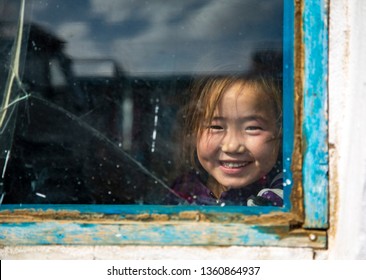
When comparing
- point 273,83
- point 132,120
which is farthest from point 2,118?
point 273,83

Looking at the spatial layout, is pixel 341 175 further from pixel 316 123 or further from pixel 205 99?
pixel 205 99

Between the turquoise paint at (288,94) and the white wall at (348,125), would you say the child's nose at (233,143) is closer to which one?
the turquoise paint at (288,94)

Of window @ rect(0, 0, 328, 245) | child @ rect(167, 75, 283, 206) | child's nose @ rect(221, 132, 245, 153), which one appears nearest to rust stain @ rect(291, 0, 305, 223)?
window @ rect(0, 0, 328, 245)

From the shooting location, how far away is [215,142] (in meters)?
1.60

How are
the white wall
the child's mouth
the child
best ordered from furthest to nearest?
the child's mouth, the child, the white wall

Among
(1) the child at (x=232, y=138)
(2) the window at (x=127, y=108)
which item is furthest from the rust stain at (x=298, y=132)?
(1) the child at (x=232, y=138)

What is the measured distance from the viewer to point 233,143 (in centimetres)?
159

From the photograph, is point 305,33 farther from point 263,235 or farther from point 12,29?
point 12,29

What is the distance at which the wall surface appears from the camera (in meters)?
1.27

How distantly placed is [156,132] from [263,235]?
386 mm

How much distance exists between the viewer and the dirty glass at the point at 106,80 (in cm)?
151

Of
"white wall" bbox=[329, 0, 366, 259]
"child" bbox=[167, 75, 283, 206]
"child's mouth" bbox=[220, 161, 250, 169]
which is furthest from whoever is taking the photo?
"child's mouth" bbox=[220, 161, 250, 169]

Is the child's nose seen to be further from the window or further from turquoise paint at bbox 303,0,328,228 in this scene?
turquoise paint at bbox 303,0,328,228

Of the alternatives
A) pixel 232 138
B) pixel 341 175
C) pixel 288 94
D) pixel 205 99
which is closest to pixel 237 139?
pixel 232 138
